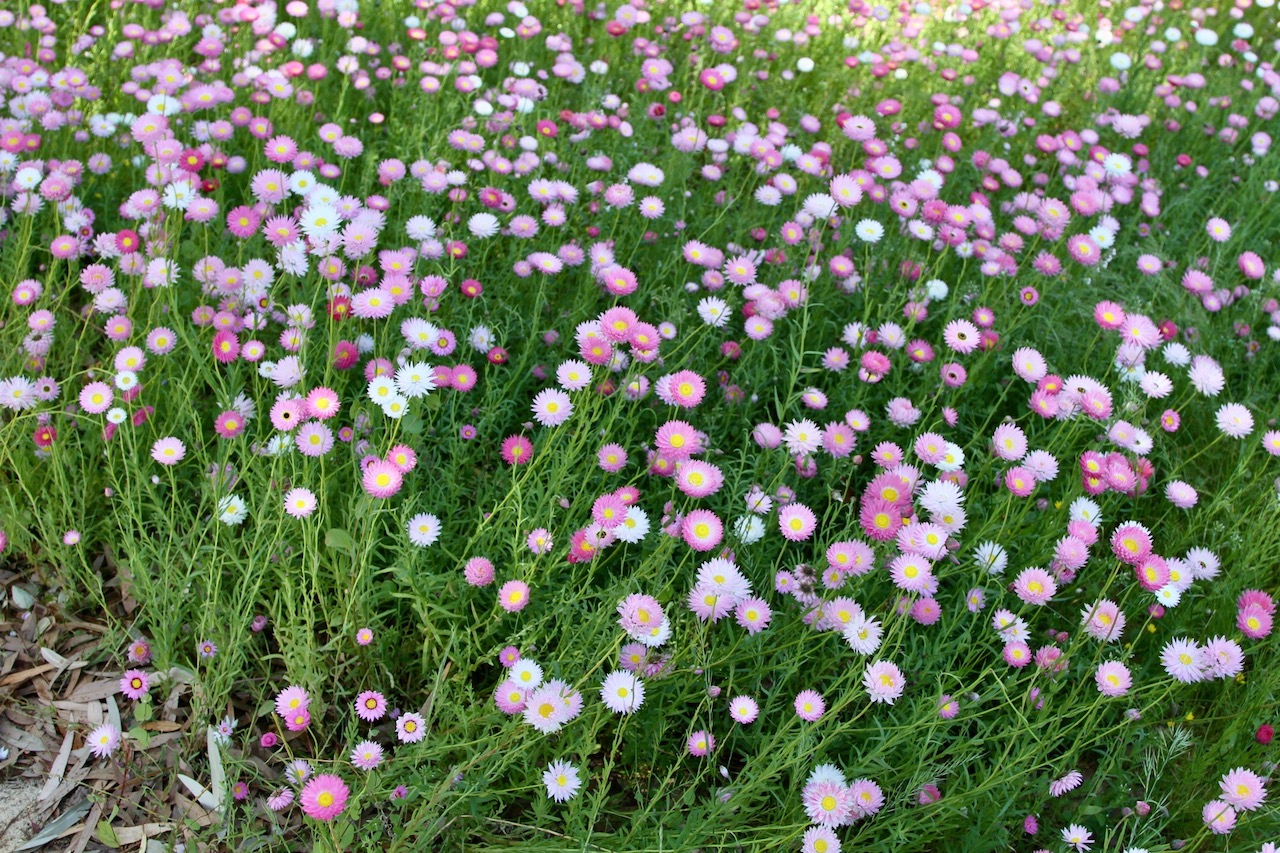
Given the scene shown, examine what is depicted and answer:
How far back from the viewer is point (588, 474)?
77.8 inches

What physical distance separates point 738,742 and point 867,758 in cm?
34

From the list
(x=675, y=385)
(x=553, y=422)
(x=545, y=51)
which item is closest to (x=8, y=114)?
(x=545, y=51)

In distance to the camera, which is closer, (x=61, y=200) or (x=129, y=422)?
(x=129, y=422)

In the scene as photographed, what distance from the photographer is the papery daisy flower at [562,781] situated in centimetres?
170

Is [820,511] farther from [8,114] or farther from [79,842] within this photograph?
[8,114]

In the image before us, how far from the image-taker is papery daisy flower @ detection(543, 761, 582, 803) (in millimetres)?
1702

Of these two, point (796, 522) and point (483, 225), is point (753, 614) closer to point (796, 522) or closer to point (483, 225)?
point (796, 522)

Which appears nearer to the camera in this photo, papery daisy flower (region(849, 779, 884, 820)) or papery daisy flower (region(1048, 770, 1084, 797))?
papery daisy flower (region(849, 779, 884, 820))

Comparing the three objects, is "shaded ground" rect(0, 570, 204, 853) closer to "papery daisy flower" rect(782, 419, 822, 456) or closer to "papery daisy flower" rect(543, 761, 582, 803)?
"papery daisy flower" rect(543, 761, 582, 803)

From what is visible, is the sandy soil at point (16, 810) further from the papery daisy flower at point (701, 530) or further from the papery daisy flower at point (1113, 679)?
the papery daisy flower at point (1113, 679)

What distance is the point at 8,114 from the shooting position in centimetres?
312

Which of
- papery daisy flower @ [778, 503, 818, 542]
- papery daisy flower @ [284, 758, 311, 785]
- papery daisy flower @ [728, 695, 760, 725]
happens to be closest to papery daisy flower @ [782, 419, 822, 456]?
papery daisy flower @ [778, 503, 818, 542]

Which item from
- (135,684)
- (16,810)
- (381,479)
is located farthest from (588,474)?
(16,810)

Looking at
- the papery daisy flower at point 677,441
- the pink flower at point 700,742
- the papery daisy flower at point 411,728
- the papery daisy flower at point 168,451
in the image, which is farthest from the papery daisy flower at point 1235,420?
the papery daisy flower at point 168,451
